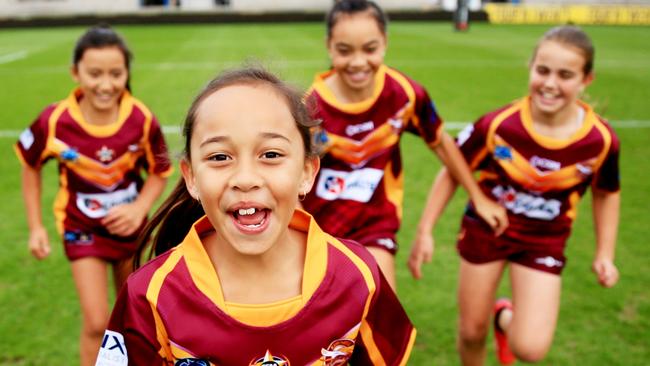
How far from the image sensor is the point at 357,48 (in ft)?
9.87

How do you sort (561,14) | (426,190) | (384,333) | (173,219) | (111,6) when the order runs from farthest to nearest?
(111,6) → (561,14) → (426,190) → (173,219) → (384,333)

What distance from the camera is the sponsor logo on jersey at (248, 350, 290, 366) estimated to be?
67.1 inches

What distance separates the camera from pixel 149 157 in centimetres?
334

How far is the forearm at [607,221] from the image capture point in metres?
3.09

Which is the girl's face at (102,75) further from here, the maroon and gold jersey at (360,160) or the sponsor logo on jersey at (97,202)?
the maroon and gold jersey at (360,160)

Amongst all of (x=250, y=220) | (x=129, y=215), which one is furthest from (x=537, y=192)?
(x=129, y=215)

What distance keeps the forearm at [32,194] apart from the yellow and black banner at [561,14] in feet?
88.8

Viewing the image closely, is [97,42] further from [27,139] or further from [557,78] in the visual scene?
[557,78]

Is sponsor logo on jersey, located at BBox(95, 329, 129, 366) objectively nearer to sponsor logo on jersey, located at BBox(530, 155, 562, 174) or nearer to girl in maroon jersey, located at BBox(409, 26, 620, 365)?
girl in maroon jersey, located at BBox(409, 26, 620, 365)

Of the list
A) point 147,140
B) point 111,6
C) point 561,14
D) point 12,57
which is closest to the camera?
point 147,140

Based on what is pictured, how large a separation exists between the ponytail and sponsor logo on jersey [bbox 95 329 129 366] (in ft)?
1.48

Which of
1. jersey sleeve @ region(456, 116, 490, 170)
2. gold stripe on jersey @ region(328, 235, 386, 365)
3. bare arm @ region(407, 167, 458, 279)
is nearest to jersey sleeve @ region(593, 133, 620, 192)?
jersey sleeve @ region(456, 116, 490, 170)

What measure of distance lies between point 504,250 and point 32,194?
2.42 meters

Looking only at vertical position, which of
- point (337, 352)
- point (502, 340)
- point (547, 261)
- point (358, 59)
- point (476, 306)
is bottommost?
point (502, 340)
